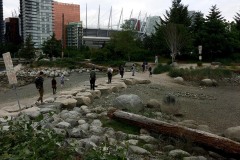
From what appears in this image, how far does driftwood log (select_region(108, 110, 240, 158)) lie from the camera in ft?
32.3

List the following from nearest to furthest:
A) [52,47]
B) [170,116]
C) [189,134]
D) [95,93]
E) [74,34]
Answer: [189,134] < [170,116] < [95,93] < [52,47] < [74,34]

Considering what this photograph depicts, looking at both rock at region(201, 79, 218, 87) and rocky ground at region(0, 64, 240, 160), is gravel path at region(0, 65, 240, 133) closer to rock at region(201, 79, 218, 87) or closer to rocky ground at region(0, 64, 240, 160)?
rocky ground at region(0, 64, 240, 160)

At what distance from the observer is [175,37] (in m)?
48.1

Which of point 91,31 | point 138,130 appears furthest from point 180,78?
point 91,31

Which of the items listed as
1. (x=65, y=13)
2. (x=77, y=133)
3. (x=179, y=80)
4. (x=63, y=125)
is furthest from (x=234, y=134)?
(x=65, y=13)

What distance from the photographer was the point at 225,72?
3572 cm

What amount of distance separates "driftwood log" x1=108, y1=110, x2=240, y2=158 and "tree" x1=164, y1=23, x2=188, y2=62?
3573 centimetres

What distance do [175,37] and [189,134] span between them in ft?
126

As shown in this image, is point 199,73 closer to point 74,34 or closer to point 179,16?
point 179,16

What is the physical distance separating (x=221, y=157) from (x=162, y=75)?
26.8m

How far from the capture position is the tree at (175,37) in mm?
48000

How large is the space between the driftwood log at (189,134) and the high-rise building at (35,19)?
10251 cm

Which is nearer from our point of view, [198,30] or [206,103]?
[206,103]

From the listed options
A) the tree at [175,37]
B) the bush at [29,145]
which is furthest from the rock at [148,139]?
the tree at [175,37]
